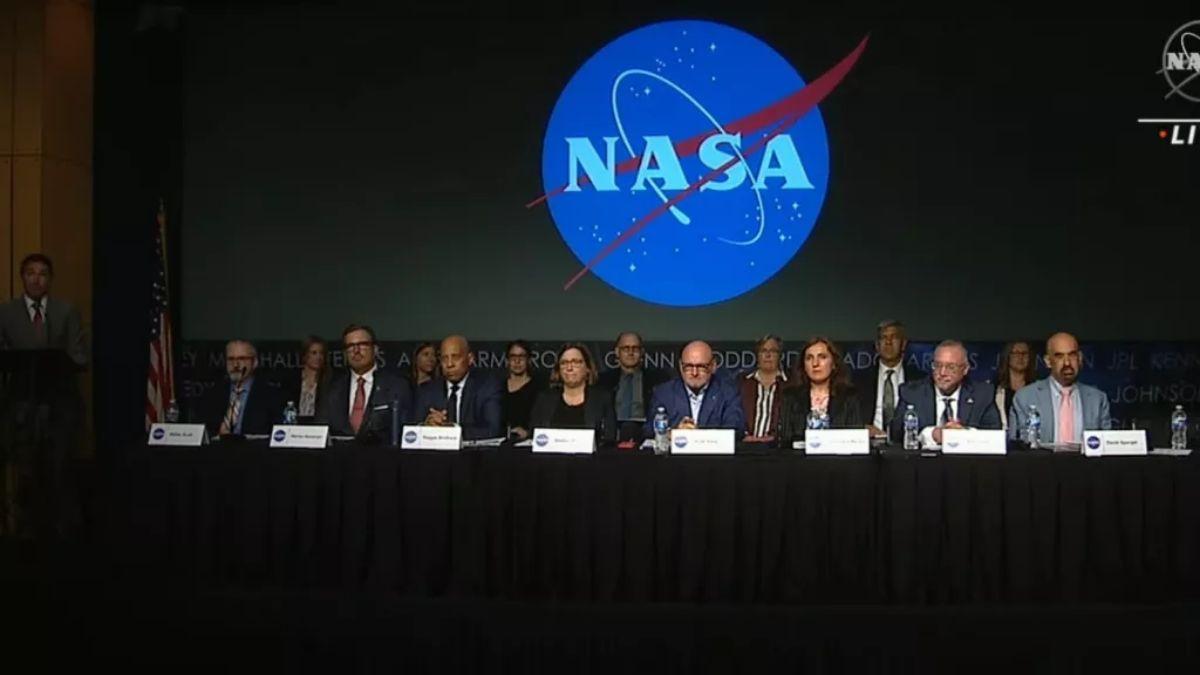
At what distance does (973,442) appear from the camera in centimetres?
398


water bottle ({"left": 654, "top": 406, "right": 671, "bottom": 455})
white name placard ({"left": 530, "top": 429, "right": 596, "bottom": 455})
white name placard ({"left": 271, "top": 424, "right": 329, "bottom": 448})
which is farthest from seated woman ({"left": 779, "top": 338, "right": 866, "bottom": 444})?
white name placard ({"left": 271, "top": 424, "right": 329, "bottom": 448})

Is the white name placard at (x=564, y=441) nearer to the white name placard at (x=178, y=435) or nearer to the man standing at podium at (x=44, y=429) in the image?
the white name placard at (x=178, y=435)

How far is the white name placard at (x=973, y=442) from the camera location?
3.94m

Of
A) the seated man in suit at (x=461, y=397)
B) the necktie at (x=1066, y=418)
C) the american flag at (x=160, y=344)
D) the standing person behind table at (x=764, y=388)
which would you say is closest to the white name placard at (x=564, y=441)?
the seated man in suit at (x=461, y=397)

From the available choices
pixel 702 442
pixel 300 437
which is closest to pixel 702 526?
pixel 702 442

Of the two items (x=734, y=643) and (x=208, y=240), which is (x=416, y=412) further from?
(x=208, y=240)

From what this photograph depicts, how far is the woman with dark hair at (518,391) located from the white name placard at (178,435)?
163 centimetres

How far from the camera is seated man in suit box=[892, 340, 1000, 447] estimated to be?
4559 mm

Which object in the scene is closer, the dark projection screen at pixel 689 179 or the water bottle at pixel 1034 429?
the water bottle at pixel 1034 429

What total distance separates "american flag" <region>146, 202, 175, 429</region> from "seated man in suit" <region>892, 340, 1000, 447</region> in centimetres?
420

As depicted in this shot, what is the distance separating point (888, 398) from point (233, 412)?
122 inches

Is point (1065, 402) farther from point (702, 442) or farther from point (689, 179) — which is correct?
point (689, 179)

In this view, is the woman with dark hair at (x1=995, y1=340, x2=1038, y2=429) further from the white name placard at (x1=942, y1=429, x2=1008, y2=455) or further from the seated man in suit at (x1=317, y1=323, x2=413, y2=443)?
the seated man in suit at (x1=317, y1=323, x2=413, y2=443)

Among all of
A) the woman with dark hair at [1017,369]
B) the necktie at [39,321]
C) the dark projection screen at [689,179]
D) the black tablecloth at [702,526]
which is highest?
the dark projection screen at [689,179]
